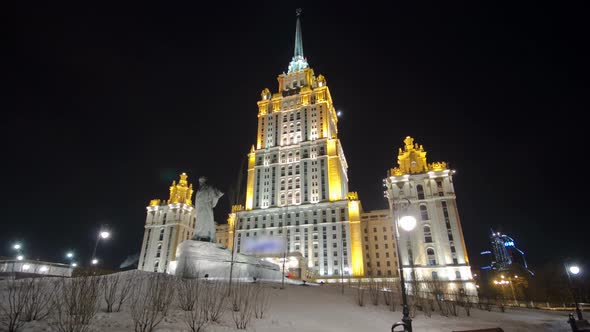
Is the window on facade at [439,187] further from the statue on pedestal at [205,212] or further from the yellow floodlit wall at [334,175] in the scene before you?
the statue on pedestal at [205,212]

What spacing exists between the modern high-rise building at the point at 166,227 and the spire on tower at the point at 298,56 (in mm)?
59172

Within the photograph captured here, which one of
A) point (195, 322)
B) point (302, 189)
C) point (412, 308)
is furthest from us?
point (302, 189)

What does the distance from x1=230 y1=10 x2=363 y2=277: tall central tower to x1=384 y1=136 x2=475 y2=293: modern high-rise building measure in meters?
13.9

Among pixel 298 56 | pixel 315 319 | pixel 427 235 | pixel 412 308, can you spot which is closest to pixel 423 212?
pixel 427 235

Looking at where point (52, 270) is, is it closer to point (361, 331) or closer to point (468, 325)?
point (361, 331)

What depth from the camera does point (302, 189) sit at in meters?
81.6

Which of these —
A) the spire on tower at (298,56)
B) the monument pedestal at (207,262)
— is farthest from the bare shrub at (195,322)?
the spire on tower at (298,56)

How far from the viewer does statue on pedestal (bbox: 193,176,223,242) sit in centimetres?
2348

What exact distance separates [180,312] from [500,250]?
7949cm

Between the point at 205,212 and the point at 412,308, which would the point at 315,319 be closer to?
the point at 412,308

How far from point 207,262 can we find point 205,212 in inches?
145

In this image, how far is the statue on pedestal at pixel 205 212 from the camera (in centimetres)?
2348

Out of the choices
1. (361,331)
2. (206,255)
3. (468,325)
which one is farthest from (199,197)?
(468,325)

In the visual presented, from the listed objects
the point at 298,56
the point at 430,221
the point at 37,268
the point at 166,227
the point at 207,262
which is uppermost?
the point at 298,56
